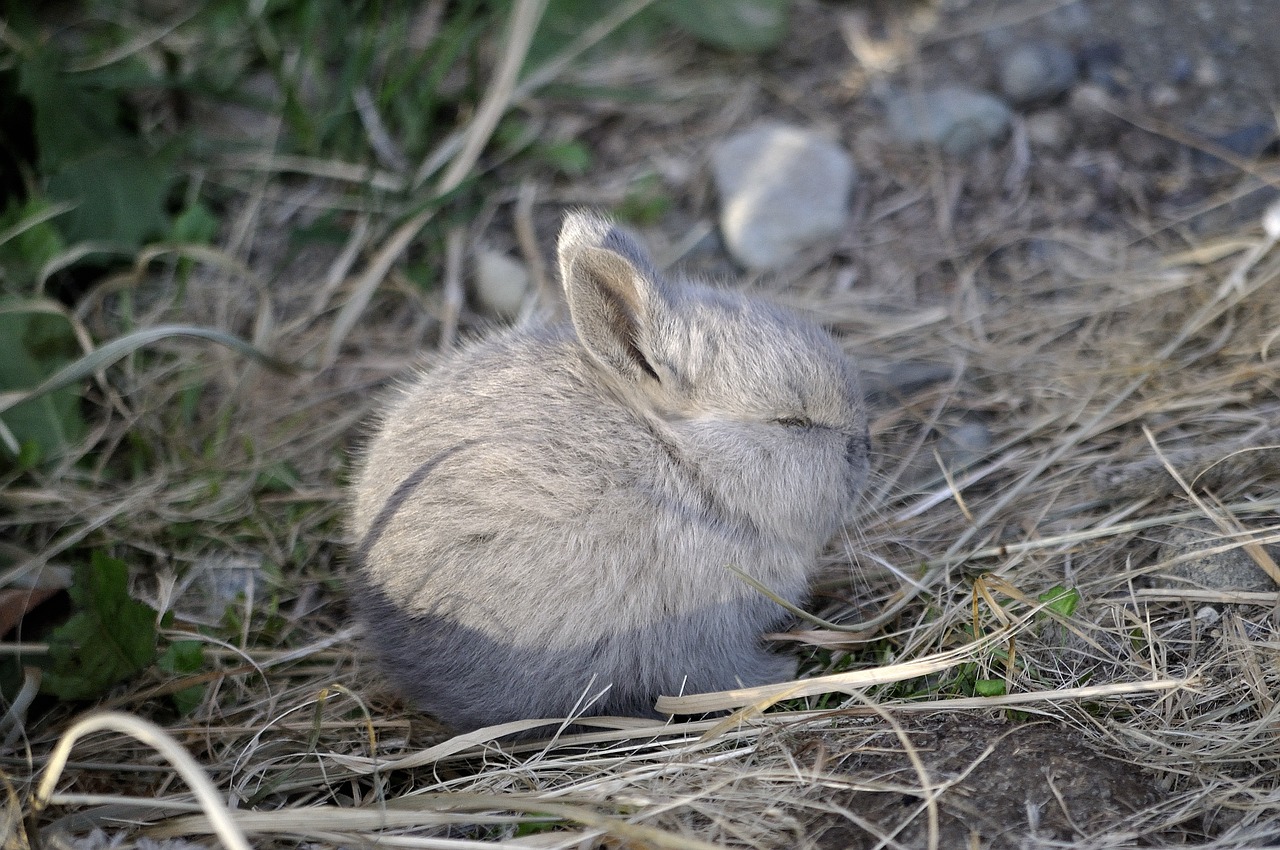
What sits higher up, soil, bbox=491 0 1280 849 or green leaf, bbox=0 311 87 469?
green leaf, bbox=0 311 87 469

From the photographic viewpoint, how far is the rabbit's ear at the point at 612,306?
2.78m

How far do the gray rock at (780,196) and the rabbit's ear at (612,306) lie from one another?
150cm

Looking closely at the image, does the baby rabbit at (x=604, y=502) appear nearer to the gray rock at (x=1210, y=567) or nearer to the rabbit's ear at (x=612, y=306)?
the rabbit's ear at (x=612, y=306)

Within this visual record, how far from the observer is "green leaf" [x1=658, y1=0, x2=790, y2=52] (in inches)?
189

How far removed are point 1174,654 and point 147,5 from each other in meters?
5.12

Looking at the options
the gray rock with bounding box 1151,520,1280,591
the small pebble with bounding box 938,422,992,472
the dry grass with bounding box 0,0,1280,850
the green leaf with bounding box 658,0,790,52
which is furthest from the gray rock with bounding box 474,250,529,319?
the gray rock with bounding box 1151,520,1280,591

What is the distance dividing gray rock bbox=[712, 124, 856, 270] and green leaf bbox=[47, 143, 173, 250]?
93.7 inches

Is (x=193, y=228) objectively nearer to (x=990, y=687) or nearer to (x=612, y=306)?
(x=612, y=306)

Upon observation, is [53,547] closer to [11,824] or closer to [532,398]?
[11,824]

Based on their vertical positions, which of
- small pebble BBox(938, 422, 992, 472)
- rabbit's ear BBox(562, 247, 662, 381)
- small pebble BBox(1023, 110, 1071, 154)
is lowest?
small pebble BBox(938, 422, 992, 472)

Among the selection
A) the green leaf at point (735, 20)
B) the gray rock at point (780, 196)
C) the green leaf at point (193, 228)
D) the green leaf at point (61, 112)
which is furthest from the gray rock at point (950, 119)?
the green leaf at point (61, 112)

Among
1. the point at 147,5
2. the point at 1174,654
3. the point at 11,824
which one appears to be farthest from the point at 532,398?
the point at 147,5

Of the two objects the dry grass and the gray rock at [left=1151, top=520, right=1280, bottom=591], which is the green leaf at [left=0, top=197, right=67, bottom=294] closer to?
the dry grass

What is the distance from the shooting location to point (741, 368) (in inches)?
116
